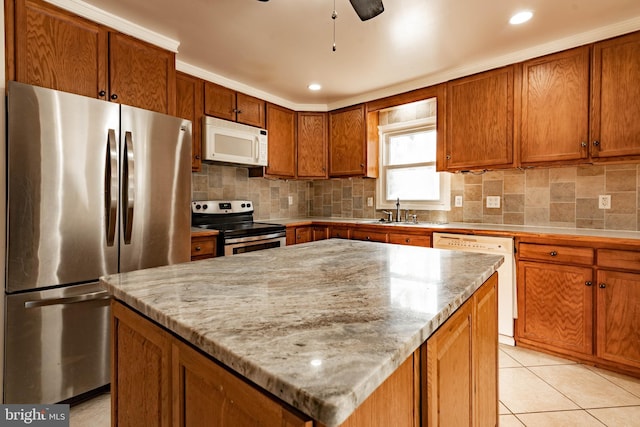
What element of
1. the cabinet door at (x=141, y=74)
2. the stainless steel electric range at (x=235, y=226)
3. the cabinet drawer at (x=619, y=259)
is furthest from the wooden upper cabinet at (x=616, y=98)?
the cabinet door at (x=141, y=74)

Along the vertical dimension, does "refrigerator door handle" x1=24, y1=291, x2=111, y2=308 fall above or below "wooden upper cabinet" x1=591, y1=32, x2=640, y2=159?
below

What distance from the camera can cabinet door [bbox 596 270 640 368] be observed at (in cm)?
204

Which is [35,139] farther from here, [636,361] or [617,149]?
[636,361]

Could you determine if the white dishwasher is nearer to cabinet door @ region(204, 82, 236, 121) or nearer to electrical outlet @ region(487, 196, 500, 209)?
electrical outlet @ region(487, 196, 500, 209)

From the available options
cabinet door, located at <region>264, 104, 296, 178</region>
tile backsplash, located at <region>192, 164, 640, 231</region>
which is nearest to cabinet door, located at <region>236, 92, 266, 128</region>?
cabinet door, located at <region>264, 104, 296, 178</region>

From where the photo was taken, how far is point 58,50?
1.87m

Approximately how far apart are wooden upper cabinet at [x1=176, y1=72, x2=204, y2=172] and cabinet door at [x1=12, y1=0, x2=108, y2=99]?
2.52ft

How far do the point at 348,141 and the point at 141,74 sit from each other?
2.33 meters

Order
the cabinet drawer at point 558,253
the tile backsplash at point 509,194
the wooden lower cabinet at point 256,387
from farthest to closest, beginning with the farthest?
the tile backsplash at point 509,194 < the cabinet drawer at point 558,253 < the wooden lower cabinet at point 256,387

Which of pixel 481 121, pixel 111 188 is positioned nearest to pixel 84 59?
pixel 111 188

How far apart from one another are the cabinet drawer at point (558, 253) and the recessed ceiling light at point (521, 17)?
1.63 meters

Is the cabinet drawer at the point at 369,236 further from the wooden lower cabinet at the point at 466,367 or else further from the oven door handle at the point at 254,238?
the wooden lower cabinet at the point at 466,367

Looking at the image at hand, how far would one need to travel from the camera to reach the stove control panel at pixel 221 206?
3.21m

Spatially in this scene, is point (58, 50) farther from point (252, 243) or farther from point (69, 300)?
point (252, 243)
